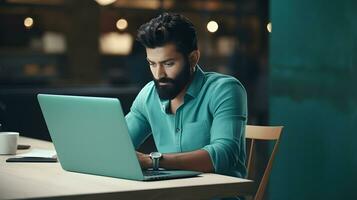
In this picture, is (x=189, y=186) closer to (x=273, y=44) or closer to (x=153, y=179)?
(x=153, y=179)

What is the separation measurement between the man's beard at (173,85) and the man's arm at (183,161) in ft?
1.21

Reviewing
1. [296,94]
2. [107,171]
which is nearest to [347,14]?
[296,94]

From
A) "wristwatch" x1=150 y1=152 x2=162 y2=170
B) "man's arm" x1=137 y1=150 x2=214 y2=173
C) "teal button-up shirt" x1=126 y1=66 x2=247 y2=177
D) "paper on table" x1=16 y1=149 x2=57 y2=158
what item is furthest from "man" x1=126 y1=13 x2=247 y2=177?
"paper on table" x1=16 y1=149 x2=57 y2=158

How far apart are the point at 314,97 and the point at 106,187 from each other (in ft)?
7.00

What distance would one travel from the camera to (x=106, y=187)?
215 centimetres

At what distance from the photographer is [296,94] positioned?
419 cm

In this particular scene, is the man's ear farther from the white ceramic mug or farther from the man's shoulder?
the white ceramic mug

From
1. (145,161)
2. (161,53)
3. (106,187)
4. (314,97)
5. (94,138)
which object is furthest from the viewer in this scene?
(314,97)

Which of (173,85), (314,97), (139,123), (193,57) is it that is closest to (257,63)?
(314,97)

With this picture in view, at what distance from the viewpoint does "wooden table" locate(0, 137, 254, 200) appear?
2.07 metres

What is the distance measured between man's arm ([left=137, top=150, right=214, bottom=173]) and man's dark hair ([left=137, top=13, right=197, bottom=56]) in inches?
Answer: 19.3

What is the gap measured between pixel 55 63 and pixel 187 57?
1198cm

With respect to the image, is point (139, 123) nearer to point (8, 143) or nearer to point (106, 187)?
point (8, 143)

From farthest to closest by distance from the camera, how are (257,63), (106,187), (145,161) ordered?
1. (257,63)
2. (145,161)
3. (106,187)
